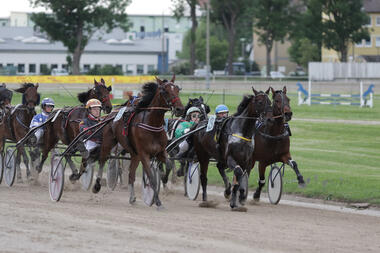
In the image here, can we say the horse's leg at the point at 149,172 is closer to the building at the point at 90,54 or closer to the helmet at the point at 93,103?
the helmet at the point at 93,103

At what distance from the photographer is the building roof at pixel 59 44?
3273 inches

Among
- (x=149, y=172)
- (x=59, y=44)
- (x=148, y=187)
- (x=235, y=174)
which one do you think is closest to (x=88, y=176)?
(x=148, y=187)

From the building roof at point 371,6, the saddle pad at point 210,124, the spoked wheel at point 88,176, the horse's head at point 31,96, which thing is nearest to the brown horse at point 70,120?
the spoked wheel at point 88,176

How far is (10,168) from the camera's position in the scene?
15.9m

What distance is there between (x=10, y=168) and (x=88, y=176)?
201 centimetres

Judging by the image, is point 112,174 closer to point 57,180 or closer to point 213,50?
point 57,180

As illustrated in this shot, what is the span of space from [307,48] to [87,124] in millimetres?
71300

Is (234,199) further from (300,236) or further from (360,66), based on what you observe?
(360,66)

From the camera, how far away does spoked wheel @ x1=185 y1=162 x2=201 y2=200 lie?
45.8ft

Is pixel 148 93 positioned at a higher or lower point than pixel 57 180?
higher

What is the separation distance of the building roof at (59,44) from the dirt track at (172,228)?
70.9 m

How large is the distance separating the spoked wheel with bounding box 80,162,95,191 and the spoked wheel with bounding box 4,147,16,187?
154 centimetres

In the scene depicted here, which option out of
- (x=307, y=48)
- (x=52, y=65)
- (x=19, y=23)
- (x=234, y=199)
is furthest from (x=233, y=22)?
(x=234, y=199)

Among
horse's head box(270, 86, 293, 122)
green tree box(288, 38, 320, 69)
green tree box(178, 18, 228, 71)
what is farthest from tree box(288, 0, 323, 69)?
horse's head box(270, 86, 293, 122)
